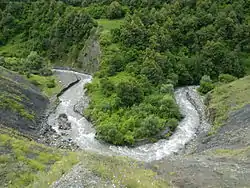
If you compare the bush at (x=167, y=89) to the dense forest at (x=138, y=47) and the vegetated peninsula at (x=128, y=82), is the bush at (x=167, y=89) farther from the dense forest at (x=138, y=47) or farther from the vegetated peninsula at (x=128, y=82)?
the vegetated peninsula at (x=128, y=82)

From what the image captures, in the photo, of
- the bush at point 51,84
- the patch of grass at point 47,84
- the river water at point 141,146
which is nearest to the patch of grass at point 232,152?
the river water at point 141,146

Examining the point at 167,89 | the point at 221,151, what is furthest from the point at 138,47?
the point at 221,151

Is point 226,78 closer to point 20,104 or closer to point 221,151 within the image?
point 221,151

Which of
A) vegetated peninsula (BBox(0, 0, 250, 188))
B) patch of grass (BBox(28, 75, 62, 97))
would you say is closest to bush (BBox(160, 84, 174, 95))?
vegetated peninsula (BBox(0, 0, 250, 188))

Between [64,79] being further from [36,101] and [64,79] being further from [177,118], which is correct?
[177,118]

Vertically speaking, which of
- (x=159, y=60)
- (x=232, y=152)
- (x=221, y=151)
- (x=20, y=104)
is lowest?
(x=20, y=104)
